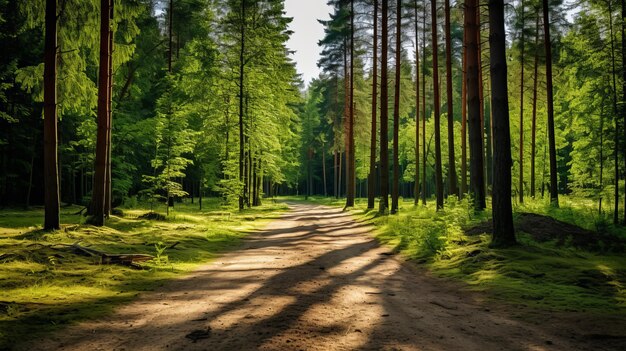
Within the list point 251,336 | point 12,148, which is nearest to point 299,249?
point 251,336

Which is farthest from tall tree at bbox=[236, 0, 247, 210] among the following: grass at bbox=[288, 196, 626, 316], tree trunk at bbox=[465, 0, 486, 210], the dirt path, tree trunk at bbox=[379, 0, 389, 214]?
the dirt path

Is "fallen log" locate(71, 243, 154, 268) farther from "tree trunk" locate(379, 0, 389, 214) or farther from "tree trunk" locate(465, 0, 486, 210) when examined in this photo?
"tree trunk" locate(379, 0, 389, 214)

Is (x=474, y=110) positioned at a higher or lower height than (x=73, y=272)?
higher

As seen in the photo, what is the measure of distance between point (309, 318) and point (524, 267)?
515cm

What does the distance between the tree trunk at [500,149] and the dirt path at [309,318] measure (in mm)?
2642

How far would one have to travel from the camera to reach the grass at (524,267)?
600cm

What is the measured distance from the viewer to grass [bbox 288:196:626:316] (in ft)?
19.7

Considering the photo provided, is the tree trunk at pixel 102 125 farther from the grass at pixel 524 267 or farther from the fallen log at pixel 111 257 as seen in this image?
the grass at pixel 524 267

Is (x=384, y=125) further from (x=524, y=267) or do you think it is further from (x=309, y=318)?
(x=309, y=318)

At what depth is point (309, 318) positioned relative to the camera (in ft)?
15.9

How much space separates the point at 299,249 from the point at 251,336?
7402mm

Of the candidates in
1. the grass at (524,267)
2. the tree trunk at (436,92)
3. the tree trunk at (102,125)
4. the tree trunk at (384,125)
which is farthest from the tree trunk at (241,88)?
the grass at (524,267)

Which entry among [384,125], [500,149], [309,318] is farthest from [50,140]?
[384,125]

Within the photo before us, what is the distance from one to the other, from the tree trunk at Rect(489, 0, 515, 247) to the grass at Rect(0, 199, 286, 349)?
733 centimetres
